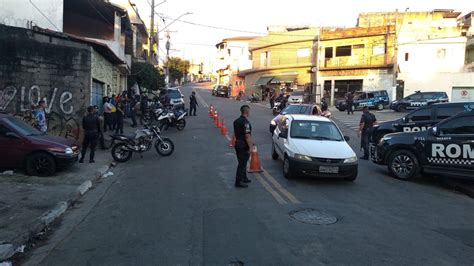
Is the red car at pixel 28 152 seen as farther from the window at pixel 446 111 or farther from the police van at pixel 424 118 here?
the window at pixel 446 111

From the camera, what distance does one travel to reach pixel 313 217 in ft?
24.3

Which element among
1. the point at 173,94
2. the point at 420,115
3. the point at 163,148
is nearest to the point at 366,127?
the point at 420,115

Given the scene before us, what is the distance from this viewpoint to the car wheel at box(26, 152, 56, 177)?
1143 centimetres

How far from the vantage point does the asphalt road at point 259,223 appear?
5.67 m

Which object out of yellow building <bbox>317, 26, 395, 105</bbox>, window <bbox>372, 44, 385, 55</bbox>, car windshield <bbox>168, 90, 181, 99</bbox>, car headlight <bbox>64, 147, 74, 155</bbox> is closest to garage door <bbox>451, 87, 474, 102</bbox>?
yellow building <bbox>317, 26, 395, 105</bbox>

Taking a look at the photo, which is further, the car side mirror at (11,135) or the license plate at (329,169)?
the car side mirror at (11,135)

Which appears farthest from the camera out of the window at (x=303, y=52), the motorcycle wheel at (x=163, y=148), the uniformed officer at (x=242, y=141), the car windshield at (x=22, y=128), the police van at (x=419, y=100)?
the window at (x=303, y=52)

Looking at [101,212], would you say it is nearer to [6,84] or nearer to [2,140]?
[2,140]

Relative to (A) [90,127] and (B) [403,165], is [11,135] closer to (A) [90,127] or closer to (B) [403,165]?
(A) [90,127]

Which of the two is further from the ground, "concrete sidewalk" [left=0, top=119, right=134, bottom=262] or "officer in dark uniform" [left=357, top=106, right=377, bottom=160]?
"officer in dark uniform" [left=357, top=106, right=377, bottom=160]

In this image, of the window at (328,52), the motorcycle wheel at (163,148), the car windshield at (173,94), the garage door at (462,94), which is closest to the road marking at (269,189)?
the motorcycle wheel at (163,148)

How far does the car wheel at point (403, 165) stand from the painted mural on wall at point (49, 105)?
1114cm

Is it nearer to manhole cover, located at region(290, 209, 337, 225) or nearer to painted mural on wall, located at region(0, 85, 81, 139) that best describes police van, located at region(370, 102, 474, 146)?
manhole cover, located at region(290, 209, 337, 225)

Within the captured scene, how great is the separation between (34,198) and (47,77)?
849cm
